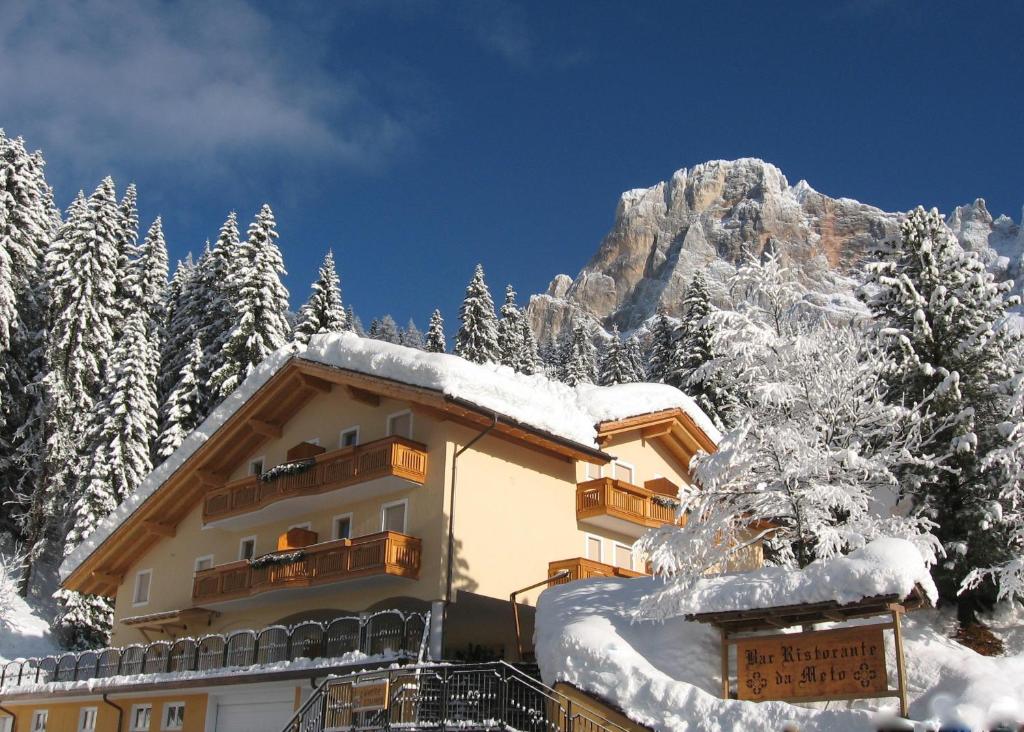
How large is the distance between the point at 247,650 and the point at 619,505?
38.3 ft

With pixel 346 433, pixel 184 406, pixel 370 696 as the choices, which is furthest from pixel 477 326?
pixel 370 696

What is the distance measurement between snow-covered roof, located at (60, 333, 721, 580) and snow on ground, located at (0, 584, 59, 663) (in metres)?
7.76

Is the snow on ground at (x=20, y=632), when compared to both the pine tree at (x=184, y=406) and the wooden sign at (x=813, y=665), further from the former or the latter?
the wooden sign at (x=813, y=665)

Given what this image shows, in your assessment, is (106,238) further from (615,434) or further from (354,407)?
(615,434)

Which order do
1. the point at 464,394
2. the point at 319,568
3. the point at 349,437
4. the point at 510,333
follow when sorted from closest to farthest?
the point at 464,394 < the point at 319,568 < the point at 349,437 < the point at 510,333

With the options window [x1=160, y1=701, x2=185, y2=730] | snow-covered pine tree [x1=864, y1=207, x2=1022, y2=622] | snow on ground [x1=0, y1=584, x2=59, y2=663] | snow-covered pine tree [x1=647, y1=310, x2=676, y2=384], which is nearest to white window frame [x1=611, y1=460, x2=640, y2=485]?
snow-covered pine tree [x1=864, y1=207, x2=1022, y2=622]

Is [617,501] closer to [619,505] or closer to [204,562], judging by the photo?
[619,505]

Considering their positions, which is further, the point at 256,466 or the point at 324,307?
the point at 324,307

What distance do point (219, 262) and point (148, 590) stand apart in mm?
24231

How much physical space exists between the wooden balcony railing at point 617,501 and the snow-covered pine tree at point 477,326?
33.6 meters

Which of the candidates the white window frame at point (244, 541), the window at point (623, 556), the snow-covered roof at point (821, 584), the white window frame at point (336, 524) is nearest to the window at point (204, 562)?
the white window frame at point (244, 541)

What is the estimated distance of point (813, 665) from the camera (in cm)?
1659

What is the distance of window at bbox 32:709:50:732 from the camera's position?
3212 centimetres

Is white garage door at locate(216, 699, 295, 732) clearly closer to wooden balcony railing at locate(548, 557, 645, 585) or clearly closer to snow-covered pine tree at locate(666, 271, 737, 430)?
wooden balcony railing at locate(548, 557, 645, 585)
